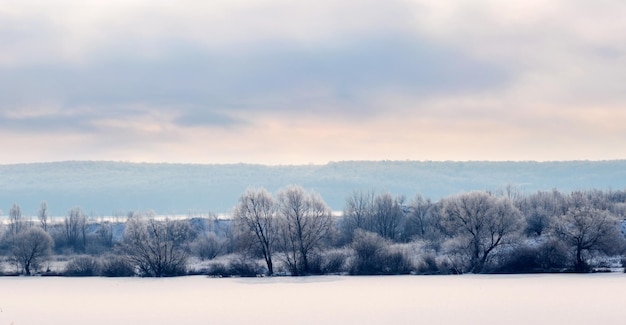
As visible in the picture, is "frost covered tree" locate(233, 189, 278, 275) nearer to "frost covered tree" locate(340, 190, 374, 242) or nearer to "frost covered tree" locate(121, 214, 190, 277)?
"frost covered tree" locate(121, 214, 190, 277)

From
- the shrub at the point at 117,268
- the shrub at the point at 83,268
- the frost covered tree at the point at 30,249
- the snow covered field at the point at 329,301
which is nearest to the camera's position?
the snow covered field at the point at 329,301

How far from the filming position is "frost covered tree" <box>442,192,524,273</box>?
4772 cm

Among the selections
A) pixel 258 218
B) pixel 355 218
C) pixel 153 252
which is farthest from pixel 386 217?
pixel 153 252

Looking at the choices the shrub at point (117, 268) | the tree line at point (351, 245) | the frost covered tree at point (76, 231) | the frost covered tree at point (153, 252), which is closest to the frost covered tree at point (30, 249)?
the tree line at point (351, 245)

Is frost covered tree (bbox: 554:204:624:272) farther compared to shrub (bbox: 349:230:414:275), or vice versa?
shrub (bbox: 349:230:414:275)

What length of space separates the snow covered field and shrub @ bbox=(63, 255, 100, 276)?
699 cm

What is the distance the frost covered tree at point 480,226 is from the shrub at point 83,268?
76.9 ft

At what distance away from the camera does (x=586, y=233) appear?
44.4 meters

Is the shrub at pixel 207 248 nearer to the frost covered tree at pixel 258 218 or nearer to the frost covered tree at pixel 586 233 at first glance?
the frost covered tree at pixel 258 218

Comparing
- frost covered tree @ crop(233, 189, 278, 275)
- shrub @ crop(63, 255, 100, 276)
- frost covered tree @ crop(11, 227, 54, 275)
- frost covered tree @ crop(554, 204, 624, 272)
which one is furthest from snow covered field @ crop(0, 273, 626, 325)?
frost covered tree @ crop(11, 227, 54, 275)

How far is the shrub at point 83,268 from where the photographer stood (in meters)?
53.0

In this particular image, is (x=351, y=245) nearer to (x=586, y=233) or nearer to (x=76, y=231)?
(x=586, y=233)

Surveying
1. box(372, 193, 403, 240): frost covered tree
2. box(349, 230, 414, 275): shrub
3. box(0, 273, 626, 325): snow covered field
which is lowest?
box(0, 273, 626, 325): snow covered field

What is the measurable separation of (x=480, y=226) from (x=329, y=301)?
696 inches
